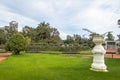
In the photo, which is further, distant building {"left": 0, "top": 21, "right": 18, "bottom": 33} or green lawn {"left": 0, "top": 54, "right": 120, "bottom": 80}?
distant building {"left": 0, "top": 21, "right": 18, "bottom": 33}

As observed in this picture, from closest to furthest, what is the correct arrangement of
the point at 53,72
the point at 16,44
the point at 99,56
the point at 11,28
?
the point at 53,72, the point at 99,56, the point at 16,44, the point at 11,28

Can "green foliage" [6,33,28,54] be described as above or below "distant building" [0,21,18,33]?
below

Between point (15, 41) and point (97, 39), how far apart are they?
569 inches

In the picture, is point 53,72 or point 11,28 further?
point 11,28

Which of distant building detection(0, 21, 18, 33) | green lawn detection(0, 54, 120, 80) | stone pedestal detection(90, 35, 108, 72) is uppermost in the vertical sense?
distant building detection(0, 21, 18, 33)

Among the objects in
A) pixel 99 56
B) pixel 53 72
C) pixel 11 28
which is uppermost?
pixel 11 28

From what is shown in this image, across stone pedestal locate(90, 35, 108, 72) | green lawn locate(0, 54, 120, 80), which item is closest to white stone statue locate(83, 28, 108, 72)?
stone pedestal locate(90, 35, 108, 72)

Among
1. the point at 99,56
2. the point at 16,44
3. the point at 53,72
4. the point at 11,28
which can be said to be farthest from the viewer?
the point at 11,28

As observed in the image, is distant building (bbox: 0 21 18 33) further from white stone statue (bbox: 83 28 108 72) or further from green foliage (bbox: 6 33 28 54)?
white stone statue (bbox: 83 28 108 72)

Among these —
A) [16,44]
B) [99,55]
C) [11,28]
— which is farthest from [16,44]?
[11,28]

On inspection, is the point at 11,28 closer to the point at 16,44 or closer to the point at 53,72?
the point at 16,44

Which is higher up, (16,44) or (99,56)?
(16,44)

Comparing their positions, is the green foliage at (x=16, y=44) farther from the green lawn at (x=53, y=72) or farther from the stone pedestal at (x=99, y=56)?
the stone pedestal at (x=99, y=56)

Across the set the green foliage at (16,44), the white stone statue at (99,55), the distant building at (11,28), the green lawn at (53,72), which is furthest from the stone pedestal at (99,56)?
the distant building at (11,28)
